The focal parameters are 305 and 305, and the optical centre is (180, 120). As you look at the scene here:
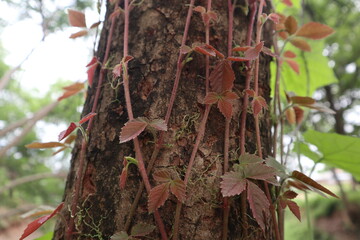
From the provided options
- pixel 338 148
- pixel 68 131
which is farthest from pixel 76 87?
pixel 338 148

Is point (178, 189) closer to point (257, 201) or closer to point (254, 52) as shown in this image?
point (257, 201)

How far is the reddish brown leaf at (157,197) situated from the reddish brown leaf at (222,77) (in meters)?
0.19

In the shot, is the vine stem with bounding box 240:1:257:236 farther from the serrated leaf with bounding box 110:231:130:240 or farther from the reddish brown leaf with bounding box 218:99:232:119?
the serrated leaf with bounding box 110:231:130:240

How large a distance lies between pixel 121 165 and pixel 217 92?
0.71ft

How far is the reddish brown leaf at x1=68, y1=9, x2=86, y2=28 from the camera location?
73cm

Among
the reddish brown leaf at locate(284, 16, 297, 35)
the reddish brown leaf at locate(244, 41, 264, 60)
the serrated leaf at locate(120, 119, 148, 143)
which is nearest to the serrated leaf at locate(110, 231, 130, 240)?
the serrated leaf at locate(120, 119, 148, 143)

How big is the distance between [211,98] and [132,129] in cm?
15

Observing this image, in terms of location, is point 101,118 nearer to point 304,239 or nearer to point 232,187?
point 232,187

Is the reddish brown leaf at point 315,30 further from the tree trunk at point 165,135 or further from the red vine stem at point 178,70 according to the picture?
the red vine stem at point 178,70

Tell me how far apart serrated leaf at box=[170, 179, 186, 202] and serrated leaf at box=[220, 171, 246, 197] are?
6 centimetres

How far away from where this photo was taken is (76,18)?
73 centimetres

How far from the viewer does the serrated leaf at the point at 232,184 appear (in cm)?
46

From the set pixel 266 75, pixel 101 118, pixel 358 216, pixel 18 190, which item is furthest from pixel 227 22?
pixel 358 216

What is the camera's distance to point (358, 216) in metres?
5.84
